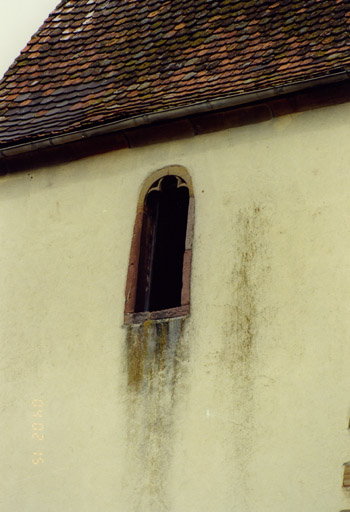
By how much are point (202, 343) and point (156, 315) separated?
1.77 feet

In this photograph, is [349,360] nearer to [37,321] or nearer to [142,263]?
[142,263]

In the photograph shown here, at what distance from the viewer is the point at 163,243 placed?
11266mm

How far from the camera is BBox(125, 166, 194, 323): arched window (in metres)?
10.8

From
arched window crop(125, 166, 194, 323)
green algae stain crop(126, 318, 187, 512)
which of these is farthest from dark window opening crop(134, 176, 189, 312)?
green algae stain crop(126, 318, 187, 512)

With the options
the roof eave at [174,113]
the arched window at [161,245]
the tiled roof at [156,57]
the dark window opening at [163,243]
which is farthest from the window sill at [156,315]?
the tiled roof at [156,57]

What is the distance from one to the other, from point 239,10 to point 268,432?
4.86 meters

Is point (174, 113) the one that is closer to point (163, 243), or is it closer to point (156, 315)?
point (163, 243)

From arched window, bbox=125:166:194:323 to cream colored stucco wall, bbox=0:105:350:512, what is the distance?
113 mm

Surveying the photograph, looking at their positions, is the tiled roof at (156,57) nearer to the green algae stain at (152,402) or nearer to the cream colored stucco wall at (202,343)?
the cream colored stucco wall at (202,343)

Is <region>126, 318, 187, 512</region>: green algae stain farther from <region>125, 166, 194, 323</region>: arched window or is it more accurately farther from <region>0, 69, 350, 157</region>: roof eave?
<region>0, 69, 350, 157</region>: roof eave

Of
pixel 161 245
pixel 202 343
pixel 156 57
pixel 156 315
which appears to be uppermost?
pixel 156 57

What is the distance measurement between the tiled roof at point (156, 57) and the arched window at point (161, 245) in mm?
772

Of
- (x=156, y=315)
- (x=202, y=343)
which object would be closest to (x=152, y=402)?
(x=202, y=343)

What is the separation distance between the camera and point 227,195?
1084 cm
